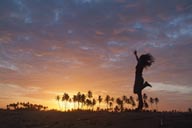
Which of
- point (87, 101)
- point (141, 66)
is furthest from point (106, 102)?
point (141, 66)

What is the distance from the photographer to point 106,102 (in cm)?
15925

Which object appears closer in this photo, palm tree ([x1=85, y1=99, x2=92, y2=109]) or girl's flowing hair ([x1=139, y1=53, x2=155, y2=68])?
girl's flowing hair ([x1=139, y1=53, x2=155, y2=68])

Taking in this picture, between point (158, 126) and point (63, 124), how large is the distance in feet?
35.0

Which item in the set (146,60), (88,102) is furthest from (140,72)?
(88,102)

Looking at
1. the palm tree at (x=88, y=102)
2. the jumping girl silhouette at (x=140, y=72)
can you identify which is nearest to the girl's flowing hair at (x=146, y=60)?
the jumping girl silhouette at (x=140, y=72)

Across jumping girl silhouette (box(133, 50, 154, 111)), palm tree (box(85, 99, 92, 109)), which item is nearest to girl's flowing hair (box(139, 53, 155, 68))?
jumping girl silhouette (box(133, 50, 154, 111))

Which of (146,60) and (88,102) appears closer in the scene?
(146,60)

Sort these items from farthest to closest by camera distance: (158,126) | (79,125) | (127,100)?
(127,100) → (79,125) → (158,126)

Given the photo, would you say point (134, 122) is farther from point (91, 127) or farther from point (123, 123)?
point (91, 127)

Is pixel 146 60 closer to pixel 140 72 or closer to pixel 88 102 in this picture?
pixel 140 72

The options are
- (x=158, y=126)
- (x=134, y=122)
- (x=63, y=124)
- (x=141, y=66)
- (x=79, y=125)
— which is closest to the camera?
(x=158, y=126)

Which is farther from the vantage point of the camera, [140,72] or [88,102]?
[88,102]

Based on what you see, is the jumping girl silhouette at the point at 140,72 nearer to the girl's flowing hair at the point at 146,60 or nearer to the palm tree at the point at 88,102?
the girl's flowing hair at the point at 146,60

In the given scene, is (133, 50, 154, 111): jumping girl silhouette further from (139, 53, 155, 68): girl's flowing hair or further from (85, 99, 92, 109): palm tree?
(85, 99, 92, 109): palm tree
